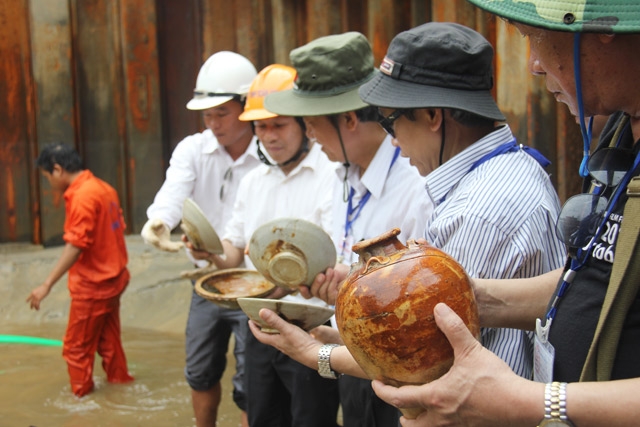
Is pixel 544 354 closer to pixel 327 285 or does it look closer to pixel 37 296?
pixel 327 285

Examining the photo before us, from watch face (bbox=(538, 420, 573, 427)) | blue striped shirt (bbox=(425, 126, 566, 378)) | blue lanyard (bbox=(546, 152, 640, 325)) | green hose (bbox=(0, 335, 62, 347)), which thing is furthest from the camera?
green hose (bbox=(0, 335, 62, 347))

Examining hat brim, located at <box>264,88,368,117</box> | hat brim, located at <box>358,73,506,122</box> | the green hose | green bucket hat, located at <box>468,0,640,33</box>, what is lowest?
the green hose

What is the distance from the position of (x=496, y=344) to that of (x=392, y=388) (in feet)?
2.26

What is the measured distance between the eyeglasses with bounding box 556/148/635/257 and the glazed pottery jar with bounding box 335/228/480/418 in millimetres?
233

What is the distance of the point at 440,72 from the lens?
2406 millimetres

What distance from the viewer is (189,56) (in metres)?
8.67

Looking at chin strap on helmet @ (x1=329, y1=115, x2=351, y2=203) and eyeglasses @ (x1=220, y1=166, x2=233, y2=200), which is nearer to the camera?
chin strap on helmet @ (x1=329, y1=115, x2=351, y2=203)

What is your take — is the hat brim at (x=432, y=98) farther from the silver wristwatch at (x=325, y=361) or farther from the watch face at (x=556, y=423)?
the watch face at (x=556, y=423)

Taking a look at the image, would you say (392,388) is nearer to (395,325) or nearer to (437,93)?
(395,325)

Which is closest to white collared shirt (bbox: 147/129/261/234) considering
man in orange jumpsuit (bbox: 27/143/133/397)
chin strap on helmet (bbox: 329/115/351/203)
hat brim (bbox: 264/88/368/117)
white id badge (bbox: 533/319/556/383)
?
man in orange jumpsuit (bbox: 27/143/133/397)

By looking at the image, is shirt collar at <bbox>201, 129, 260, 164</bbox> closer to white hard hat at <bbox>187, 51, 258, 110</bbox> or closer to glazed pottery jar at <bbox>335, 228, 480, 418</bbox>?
white hard hat at <bbox>187, 51, 258, 110</bbox>

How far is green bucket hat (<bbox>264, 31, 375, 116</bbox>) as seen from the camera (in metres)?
3.44

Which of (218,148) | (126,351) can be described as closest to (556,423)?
(218,148)

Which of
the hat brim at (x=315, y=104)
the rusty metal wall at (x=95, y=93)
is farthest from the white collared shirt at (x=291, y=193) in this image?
the rusty metal wall at (x=95, y=93)
